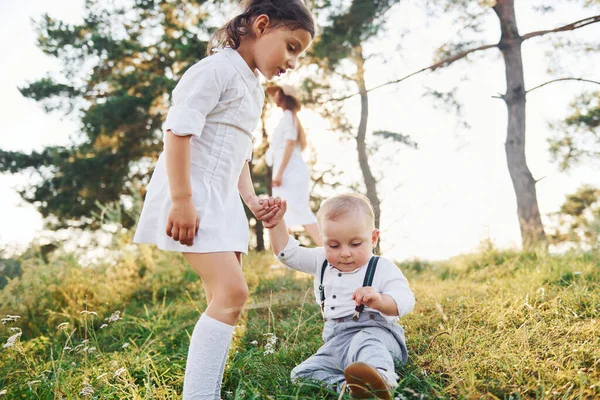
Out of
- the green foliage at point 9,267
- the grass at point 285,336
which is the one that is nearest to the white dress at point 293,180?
the grass at point 285,336

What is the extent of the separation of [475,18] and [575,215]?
492 inches

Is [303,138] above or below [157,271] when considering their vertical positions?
above

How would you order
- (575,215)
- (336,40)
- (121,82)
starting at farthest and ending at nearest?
1. (575,215)
2. (121,82)
3. (336,40)

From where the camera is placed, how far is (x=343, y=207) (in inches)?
89.5

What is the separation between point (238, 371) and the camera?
7.81 feet

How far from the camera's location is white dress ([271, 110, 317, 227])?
5562 mm

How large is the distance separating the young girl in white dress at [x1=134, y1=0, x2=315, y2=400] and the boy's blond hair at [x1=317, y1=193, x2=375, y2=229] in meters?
0.23

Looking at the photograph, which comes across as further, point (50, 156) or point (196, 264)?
point (50, 156)

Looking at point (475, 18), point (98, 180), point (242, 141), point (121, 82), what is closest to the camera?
point (242, 141)

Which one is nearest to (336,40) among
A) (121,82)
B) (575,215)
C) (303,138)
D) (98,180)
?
(303,138)

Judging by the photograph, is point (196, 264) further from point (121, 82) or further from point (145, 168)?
point (145, 168)

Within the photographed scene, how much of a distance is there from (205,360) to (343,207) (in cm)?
88

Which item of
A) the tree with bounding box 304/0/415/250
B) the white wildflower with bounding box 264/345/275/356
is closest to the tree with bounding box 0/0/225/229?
the tree with bounding box 304/0/415/250

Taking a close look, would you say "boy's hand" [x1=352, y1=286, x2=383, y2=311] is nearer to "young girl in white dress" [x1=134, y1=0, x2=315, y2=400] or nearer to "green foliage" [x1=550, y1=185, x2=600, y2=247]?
"young girl in white dress" [x1=134, y1=0, x2=315, y2=400]
